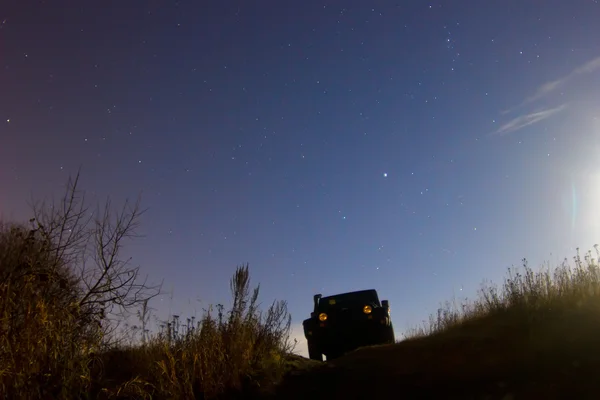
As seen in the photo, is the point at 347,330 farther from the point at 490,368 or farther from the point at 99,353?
the point at 99,353

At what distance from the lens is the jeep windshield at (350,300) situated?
11.3m

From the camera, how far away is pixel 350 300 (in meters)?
11.6

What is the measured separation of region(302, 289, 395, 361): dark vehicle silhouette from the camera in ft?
33.5

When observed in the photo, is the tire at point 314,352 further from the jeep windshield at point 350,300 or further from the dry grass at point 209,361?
the dry grass at point 209,361

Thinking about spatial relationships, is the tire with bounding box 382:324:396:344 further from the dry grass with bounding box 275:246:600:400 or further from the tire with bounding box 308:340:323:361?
the dry grass with bounding box 275:246:600:400

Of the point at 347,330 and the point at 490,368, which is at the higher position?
the point at 347,330

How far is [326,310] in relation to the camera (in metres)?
11.0

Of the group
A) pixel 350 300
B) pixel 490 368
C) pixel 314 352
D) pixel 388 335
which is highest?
pixel 350 300

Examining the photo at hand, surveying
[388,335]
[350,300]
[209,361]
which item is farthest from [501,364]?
[350,300]

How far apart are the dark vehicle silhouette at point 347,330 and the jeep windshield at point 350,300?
1.93ft

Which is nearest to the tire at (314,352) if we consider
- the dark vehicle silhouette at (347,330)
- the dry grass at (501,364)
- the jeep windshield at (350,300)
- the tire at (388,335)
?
the dark vehicle silhouette at (347,330)

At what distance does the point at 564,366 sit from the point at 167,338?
160 inches

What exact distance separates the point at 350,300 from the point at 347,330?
58.1 inches

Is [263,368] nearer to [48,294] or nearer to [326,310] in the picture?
[48,294]
